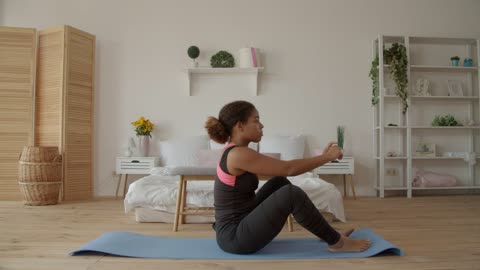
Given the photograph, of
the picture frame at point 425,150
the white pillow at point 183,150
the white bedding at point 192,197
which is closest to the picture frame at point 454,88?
the picture frame at point 425,150

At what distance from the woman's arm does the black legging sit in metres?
0.09

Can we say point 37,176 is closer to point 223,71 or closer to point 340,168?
point 223,71

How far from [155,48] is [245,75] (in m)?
1.23

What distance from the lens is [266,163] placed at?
1724 millimetres

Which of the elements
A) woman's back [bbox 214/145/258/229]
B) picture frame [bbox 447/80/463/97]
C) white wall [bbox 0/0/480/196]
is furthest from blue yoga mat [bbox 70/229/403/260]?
picture frame [bbox 447/80/463/97]

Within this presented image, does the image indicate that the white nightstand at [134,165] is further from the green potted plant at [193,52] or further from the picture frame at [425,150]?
the picture frame at [425,150]

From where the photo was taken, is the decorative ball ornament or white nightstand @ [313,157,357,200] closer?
white nightstand @ [313,157,357,200]

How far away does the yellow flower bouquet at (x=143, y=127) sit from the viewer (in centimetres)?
440

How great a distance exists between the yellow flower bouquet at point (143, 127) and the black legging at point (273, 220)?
2.82 meters

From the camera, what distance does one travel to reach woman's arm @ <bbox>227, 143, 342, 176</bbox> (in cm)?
172

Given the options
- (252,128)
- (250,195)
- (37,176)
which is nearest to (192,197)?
(250,195)

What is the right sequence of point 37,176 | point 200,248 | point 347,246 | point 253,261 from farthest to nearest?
point 37,176
point 200,248
point 347,246
point 253,261

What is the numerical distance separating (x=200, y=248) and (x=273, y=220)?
581mm

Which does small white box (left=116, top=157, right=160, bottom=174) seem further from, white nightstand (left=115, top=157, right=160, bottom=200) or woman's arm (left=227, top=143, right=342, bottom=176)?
woman's arm (left=227, top=143, right=342, bottom=176)
